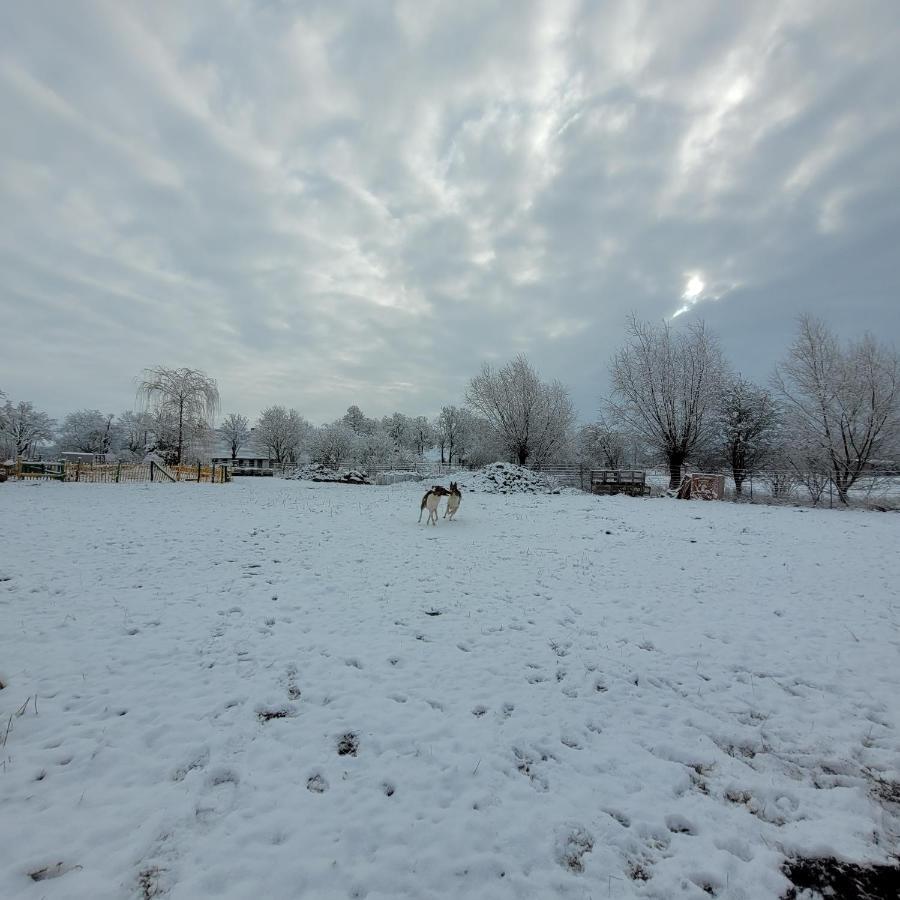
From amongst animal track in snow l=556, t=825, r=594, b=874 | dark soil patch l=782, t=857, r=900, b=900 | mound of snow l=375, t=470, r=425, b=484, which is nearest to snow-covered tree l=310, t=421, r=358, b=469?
mound of snow l=375, t=470, r=425, b=484

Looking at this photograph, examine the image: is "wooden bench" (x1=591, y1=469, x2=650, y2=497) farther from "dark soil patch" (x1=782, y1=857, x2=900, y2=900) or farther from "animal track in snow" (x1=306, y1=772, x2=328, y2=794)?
"animal track in snow" (x1=306, y1=772, x2=328, y2=794)

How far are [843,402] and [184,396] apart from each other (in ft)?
152

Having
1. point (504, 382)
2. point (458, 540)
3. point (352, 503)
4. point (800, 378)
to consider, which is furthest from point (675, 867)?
point (504, 382)

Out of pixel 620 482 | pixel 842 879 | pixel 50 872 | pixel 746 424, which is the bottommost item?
pixel 842 879

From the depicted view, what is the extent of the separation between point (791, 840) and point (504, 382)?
3530 cm

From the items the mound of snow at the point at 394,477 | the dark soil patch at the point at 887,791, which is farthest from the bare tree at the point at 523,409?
the dark soil patch at the point at 887,791

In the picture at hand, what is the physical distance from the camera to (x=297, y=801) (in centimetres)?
295

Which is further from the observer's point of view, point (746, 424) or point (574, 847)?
point (746, 424)

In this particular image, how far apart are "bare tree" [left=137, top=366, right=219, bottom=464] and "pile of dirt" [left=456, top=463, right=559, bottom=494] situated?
25.9 metres

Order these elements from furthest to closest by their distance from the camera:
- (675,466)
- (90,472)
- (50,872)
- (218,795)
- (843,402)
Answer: (675,466), (90,472), (843,402), (218,795), (50,872)

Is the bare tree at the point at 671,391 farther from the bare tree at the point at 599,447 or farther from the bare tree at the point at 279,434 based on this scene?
the bare tree at the point at 279,434

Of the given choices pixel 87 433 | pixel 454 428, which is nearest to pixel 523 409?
pixel 454 428

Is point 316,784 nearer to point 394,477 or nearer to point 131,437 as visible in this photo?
point 394,477

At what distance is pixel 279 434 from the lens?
68.9 meters
